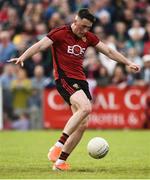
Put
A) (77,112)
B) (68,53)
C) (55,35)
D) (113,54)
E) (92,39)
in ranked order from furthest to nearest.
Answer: (113,54) → (92,39) → (68,53) → (55,35) → (77,112)

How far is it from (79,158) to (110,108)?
8.53m

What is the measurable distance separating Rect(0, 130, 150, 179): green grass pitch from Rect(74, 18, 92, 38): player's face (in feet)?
6.66

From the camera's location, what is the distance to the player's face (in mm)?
11430

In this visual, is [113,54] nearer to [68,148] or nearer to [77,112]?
[77,112]

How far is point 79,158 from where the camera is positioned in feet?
45.0

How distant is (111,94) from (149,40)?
270 centimetres

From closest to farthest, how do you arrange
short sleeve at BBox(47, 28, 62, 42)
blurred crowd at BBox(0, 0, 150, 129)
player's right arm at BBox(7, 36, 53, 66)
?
player's right arm at BBox(7, 36, 53, 66)
short sleeve at BBox(47, 28, 62, 42)
blurred crowd at BBox(0, 0, 150, 129)

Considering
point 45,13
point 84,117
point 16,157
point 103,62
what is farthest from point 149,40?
point 84,117

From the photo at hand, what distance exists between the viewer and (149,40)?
78.6 feet

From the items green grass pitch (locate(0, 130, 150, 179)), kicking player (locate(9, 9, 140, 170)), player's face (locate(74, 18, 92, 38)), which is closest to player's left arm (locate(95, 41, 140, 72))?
kicking player (locate(9, 9, 140, 170))

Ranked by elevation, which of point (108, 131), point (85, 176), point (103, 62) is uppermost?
point (85, 176)

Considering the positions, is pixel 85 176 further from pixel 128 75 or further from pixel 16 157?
pixel 128 75

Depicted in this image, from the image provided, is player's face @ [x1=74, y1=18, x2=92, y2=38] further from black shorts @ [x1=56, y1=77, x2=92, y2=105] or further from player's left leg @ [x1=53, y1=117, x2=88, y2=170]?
player's left leg @ [x1=53, y1=117, x2=88, y2=170]

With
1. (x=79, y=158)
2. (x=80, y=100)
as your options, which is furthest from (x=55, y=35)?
(x=79, y=158)
